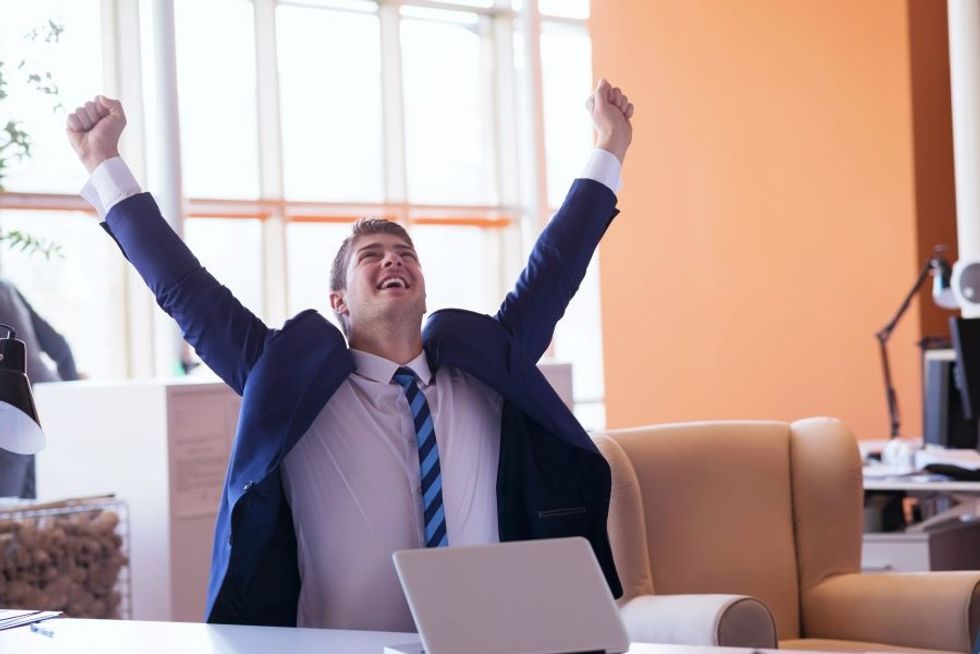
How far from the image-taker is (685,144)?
8922mm

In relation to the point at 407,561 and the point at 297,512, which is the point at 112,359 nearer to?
the point at 297,512

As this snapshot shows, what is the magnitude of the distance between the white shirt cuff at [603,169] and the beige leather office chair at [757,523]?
89 centimetres

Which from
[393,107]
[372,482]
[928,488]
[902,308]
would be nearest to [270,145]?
[393,107]

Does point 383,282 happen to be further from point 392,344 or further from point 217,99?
point 217,99

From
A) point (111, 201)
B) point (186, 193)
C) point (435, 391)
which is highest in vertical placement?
point (186, 193)

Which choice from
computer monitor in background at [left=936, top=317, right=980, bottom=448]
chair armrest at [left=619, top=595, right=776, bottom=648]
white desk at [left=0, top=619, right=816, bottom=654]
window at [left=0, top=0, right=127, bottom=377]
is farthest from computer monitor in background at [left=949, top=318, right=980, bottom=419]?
window at [left=0, top=0, right=127, bottom=377]

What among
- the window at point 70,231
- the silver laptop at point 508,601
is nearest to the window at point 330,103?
the window at point 70,231

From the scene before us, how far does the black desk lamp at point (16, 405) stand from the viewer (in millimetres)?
2176

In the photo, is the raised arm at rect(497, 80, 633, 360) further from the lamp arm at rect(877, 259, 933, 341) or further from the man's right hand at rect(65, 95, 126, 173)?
the lamp arm at rect(877, 259, 933, 341)

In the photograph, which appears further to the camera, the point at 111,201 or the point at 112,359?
the point at 112,359

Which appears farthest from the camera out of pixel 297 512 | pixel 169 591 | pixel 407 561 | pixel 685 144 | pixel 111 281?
pixel 685 144

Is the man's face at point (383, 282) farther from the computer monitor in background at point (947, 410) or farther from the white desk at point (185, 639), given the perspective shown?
the computer monitor in background at point (947, 410)

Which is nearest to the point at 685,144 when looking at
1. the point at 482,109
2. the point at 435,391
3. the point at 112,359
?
the point at 482,109

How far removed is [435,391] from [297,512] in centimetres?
36
